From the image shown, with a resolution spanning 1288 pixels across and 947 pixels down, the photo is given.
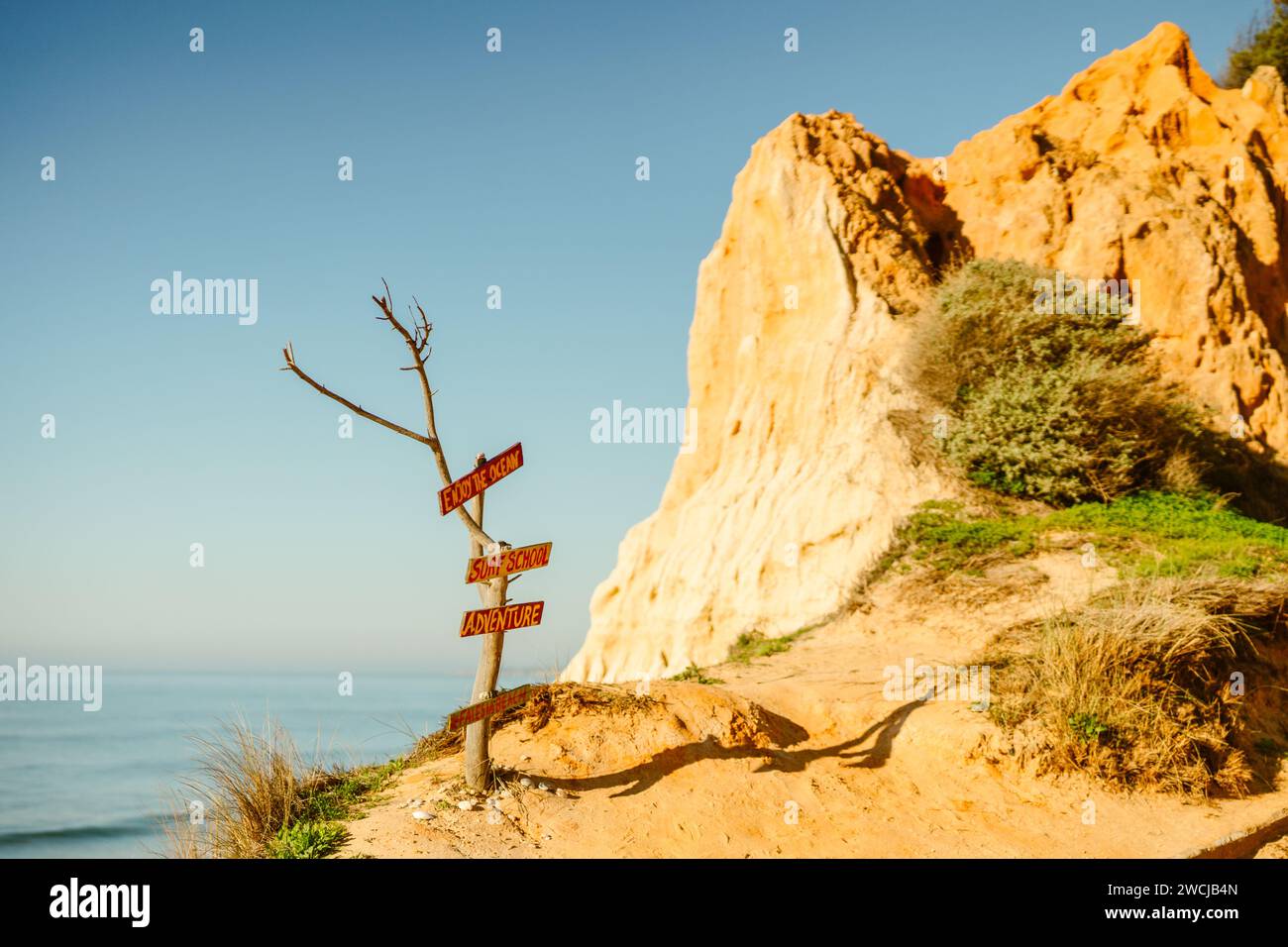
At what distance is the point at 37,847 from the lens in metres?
23.0

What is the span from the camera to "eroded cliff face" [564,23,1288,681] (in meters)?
15.8

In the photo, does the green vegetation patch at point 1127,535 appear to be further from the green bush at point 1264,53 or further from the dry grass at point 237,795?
the green bush at point 1264,53

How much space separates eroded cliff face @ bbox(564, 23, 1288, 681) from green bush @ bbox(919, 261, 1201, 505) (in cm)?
93

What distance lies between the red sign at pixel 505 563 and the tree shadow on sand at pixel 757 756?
5.48 ft

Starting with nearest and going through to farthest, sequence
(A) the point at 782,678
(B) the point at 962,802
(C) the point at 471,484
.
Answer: (C) the point at 471,484, (B) the point at 962,802, (A) the point at 782,678

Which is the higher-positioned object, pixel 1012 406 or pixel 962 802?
pixel 1012 406

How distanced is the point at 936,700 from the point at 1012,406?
7.96m

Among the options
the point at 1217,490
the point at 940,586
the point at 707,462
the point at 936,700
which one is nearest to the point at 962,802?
the point at 936,700

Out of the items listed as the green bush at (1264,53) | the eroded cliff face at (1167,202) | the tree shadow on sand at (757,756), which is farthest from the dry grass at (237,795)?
the green bush at (1264,53)

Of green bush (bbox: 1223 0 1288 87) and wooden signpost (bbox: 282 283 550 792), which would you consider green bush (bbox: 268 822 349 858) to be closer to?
wooden signpost (bbox: 282 283 550 792)

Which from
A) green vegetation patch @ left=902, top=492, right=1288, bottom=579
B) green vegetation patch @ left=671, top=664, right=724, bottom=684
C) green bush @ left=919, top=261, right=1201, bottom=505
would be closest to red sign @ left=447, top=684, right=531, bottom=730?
green vegetation patch @ left=671, top=664, right=724, bottom=684

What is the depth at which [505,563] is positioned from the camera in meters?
6.51

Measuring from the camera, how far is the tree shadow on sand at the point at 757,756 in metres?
7.00
